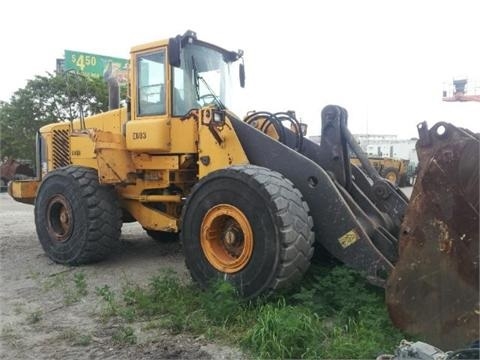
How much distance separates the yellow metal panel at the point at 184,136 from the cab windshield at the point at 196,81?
166 millimetres

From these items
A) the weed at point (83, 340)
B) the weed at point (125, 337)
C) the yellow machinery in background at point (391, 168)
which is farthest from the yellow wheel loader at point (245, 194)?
the yellow machinery in background at point (391, 168)

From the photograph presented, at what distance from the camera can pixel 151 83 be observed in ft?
22.4

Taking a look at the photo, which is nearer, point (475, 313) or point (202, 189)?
point (475, 313)

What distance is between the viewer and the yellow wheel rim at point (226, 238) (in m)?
4.88

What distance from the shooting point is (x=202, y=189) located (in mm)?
5266

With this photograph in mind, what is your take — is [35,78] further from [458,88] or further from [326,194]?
[458,88]

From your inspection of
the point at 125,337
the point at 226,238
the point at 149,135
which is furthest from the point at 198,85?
the point at 125,337

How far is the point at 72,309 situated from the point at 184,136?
2.30 metres

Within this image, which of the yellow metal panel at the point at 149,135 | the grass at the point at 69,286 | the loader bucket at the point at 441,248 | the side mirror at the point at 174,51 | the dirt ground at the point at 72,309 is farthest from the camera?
the yellow metal panel at the point at 149,135

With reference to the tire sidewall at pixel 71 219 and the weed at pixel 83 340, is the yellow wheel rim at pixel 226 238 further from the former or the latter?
the tire sidewall at pixel 71 219

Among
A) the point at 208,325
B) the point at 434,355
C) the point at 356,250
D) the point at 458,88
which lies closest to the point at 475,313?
the point at 434,355

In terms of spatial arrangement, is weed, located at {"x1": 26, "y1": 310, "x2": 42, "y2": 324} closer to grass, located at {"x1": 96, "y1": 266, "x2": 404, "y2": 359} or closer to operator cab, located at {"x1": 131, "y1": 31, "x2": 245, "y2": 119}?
grass, located at {"x1": 96, "y1": 266, "x2": 404, "y2": 359}

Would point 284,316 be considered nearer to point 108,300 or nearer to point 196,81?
point 108,300

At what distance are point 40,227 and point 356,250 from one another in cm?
481
